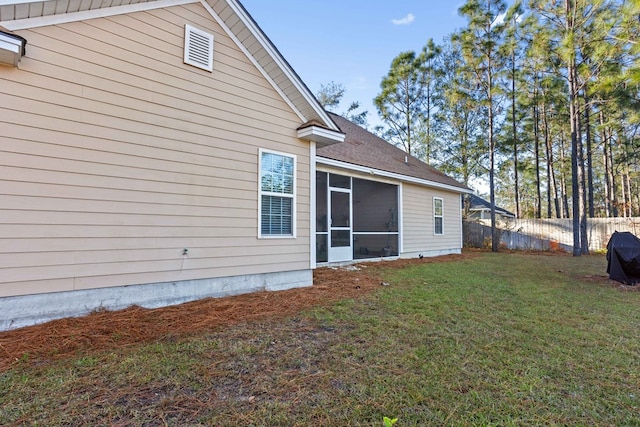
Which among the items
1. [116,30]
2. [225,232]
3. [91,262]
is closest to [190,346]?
[91,262]

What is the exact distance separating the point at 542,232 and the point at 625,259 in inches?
431

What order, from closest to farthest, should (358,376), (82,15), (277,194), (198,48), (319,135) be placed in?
1. (358,376)
2. (82,15)
3. (198,48)
4. (277,194)
5. (319,135)

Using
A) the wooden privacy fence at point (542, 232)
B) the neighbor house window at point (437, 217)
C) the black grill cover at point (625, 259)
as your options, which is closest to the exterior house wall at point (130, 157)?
the black grill cover at point (625, 259)

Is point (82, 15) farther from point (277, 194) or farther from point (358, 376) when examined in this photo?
point (358, 376)

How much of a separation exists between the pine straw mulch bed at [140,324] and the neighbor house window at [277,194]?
1076 mm

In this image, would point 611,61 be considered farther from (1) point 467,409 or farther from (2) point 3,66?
(2) point 3,66

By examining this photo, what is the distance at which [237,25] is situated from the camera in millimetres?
4953

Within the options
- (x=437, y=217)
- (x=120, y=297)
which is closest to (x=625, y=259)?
(x=437, y=217)

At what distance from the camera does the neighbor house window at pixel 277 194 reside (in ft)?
17.4

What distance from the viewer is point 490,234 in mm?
16984

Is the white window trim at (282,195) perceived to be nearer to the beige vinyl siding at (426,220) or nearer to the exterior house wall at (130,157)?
the exterior house wall at (130,157)

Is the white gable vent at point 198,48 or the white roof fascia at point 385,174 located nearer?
the white gable vent at point 198,48

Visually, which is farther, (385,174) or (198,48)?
(385,174)

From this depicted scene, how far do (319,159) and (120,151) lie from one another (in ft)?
14.6
